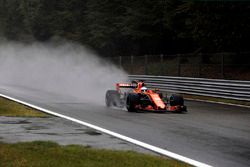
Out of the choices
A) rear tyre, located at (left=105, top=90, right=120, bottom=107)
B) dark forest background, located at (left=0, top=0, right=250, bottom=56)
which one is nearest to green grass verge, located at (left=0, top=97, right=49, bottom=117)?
rear tyre, located at (left=105, top=90, right=120, bottom=107)

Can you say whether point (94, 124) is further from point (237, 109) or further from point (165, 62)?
point (165, 62)

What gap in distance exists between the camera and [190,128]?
11.9m

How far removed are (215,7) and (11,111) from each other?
14688 mm

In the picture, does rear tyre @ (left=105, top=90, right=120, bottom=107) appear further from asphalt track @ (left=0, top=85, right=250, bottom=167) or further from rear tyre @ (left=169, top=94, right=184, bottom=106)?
rear tyre @ (left=169, top=94, right=184, bottom=106)

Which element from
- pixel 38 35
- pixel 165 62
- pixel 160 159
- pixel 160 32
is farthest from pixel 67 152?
pixel 38 35

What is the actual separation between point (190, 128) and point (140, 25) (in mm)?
29664

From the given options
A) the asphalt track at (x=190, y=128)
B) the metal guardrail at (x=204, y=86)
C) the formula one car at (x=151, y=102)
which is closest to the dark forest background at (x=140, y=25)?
the metal guardrail at (x=204, y=86)

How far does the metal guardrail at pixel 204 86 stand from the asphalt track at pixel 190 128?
2.47m

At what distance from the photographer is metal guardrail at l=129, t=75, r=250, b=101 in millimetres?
20239

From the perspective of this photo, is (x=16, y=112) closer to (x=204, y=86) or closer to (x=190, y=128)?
(x=190, y=128)

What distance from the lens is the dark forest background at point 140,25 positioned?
26844 millimetres

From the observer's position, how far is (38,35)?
65500mm

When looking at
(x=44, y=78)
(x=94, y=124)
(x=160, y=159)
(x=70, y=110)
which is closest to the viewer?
(x=160, y=159)

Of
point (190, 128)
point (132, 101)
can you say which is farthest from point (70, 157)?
point (132, 101)
